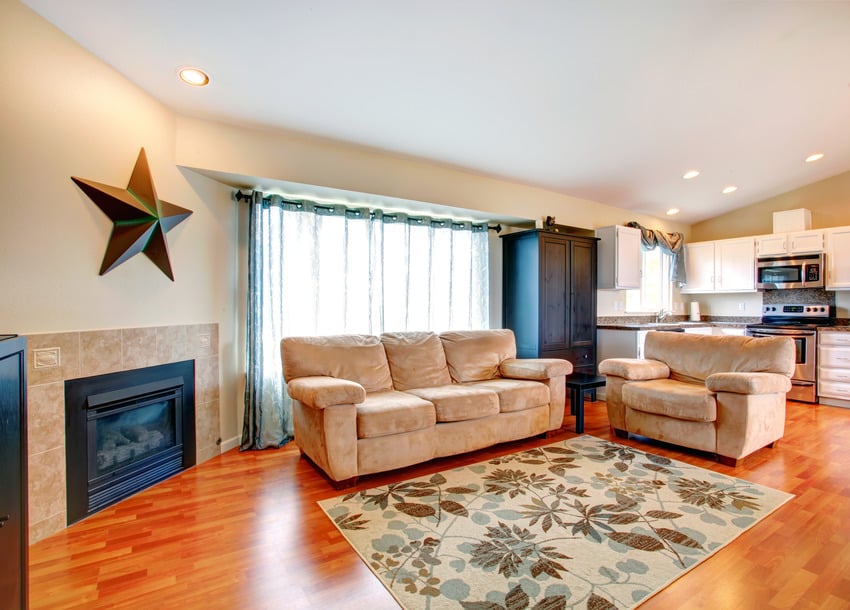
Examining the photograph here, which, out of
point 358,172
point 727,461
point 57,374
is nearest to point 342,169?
point 358,172

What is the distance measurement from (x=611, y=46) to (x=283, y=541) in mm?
3443

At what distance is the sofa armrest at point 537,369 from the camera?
3517 mm

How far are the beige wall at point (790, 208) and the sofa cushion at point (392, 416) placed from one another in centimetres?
606

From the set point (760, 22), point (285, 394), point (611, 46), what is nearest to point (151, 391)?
point (285, 394)

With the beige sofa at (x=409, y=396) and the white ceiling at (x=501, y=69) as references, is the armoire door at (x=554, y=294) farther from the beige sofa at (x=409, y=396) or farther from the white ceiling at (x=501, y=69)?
the white ceiling at (x=501, y=69)

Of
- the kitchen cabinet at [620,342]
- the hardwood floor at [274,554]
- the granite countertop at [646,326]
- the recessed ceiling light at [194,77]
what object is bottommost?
the hardwood floor at [274,554]

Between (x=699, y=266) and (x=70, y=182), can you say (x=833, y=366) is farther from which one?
(x=70, y=182)

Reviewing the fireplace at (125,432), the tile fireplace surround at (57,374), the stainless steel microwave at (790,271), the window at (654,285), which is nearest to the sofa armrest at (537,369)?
the fireplace at (125,432)

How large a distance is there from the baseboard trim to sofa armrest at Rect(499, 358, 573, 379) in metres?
2.41

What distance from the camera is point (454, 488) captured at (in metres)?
2.56

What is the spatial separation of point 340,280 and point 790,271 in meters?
5.68

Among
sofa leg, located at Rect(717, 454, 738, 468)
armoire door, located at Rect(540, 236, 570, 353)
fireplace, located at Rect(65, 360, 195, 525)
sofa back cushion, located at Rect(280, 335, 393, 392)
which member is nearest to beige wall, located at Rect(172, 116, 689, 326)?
armoire door, located at Rect(540, 236, 570, 353)

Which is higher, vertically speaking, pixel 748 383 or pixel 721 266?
pixel 721 266

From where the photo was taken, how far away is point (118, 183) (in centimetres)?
243
